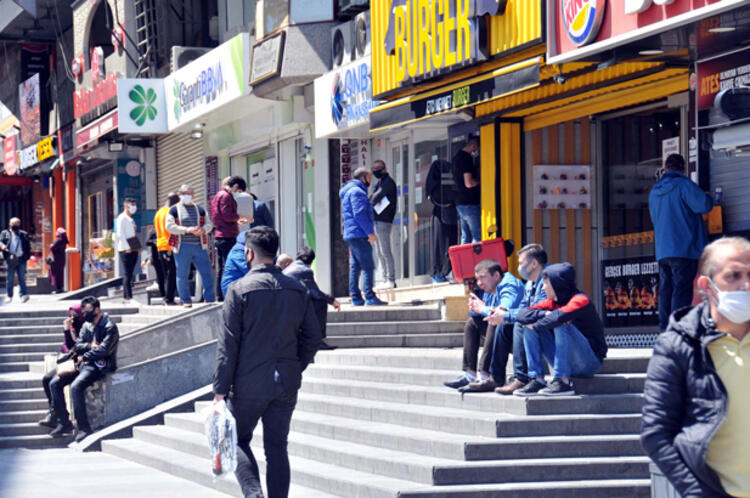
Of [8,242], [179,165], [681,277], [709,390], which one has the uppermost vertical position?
[179,165]

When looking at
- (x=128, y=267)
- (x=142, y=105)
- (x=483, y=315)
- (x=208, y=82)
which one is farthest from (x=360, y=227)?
(x=142, y=105)

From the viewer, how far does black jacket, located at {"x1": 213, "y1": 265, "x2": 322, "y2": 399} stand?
24.1 feet

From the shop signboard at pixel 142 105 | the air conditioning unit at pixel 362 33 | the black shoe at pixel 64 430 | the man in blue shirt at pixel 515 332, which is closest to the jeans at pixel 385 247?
the air conditioning unit at pixel 362 33

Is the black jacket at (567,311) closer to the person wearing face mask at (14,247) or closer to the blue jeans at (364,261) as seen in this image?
the blue jeans at (364,261)

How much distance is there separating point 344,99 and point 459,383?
24.5ft

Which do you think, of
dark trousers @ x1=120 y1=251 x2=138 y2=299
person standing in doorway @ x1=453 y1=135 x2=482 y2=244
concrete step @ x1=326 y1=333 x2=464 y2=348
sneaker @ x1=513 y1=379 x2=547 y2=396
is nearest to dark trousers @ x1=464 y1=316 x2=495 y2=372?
sneaker @ x1=513 y1=379 x2=547 y2=396

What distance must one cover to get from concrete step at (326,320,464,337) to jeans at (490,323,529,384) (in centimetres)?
387

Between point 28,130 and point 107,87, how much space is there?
9.89 metres

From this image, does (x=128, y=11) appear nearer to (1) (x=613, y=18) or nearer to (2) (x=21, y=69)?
(2) (x=21, y=69)

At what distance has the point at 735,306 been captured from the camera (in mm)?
4020

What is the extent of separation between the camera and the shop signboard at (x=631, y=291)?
41.9ft

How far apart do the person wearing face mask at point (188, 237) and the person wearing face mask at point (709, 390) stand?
12.2 meters

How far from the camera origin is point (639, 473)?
868cm

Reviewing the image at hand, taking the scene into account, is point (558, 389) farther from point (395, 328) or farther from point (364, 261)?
point (364, 261)
